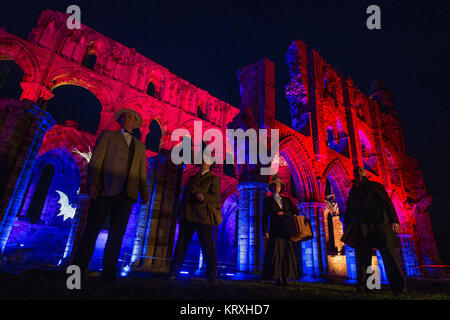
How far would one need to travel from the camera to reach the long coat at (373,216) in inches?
149

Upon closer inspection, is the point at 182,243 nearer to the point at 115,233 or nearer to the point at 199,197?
the point at 199,197

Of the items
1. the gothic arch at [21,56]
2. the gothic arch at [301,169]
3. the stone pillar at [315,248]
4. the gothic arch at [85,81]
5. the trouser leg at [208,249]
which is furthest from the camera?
the gothic arch at [85,81]

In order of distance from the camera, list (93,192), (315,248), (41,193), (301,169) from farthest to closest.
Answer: (41,193), (301,169), (315,248), (93,192)

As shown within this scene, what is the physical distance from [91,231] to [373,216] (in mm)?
3807

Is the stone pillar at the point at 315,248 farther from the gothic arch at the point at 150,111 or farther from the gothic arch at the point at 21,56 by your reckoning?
the gothic arch at the point at 21,56

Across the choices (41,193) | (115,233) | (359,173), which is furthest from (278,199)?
(41,193)

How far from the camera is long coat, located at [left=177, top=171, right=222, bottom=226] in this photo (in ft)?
11.9

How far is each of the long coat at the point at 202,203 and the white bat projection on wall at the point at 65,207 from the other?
14.0 meters

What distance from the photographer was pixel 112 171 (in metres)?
2.66

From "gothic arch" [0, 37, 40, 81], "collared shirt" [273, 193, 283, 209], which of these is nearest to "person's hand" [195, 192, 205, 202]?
"collared shirt" [273, 193, 283, 209]

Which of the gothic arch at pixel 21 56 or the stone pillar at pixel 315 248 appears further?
the gothic arch at pixel 21 56

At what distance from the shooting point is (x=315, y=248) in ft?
31.3

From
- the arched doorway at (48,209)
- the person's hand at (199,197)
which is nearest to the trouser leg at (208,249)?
the person's hand at (199,197)

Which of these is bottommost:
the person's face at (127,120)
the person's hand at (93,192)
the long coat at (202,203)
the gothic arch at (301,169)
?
the person's hand at (93,192)
